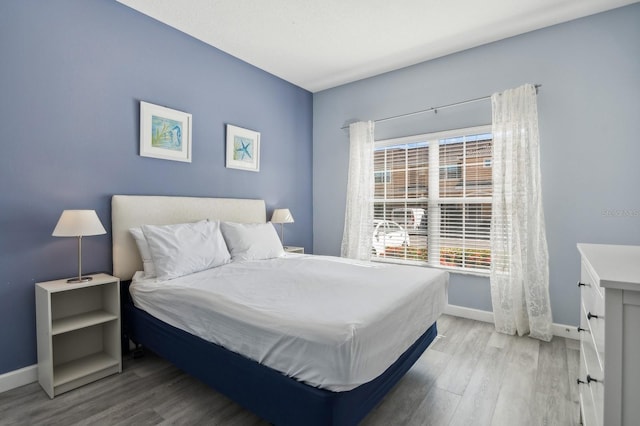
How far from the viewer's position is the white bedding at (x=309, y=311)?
134 cm

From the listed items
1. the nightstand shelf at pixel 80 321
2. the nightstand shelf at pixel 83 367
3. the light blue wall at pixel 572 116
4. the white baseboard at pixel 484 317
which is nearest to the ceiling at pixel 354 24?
the light blue wall at pixel 572 116

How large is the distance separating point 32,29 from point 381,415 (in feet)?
11.2

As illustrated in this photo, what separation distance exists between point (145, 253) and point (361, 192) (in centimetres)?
253

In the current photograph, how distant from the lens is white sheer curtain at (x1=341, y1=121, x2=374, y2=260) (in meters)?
3.95

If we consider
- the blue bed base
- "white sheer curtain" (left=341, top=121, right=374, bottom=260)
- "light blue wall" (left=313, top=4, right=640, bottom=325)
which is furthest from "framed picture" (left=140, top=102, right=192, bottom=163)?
"light blue wall" (left=313, top=4, right=640, bottom=325)

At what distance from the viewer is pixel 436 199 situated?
359cm

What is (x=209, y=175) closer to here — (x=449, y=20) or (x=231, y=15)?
(x=231, y=15)

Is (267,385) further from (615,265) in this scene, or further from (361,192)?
(361,192)

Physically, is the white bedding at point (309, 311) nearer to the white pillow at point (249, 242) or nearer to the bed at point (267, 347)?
the bed at point (267, 347)

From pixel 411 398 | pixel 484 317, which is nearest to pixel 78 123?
pixel 411 398

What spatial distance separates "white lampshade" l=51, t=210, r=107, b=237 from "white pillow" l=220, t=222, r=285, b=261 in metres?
1.11

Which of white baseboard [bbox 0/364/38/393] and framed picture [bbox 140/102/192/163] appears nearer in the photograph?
white baseboard [bbox 0/364/38/393]

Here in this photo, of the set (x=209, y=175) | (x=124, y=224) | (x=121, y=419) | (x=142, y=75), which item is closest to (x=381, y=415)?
(x=121, y=419)

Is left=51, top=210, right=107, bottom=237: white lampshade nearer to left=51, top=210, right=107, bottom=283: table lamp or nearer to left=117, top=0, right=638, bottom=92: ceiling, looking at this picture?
left=51, top=210, right=107, bottom=283: table lamp
